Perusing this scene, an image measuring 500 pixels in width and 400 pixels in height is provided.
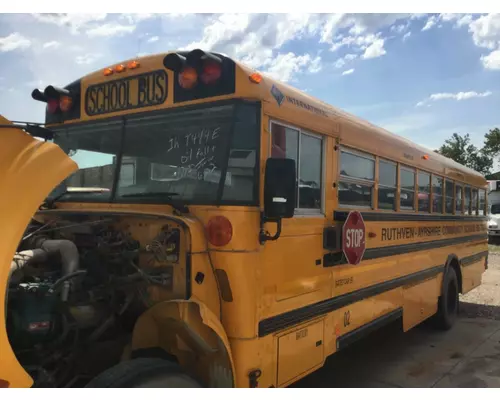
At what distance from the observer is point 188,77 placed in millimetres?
2904

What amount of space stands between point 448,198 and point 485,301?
320 centimetres

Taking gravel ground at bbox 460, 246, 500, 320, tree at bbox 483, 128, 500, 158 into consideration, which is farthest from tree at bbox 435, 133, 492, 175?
gravel ground at bbox 460, 246, 500, 320

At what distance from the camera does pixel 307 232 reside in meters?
3.35

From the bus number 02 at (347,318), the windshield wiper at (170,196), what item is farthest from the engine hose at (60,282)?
the bus number 02 at (347,318)

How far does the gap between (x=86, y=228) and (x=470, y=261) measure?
663 centimetres

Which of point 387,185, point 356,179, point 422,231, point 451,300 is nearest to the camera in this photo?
point 356,179

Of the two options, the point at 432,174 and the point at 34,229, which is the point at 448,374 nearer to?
the point at 432,174

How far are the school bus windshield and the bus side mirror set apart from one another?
163 mm

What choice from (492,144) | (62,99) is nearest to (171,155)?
(62,99)

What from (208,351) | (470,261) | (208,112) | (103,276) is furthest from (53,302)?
(470,261)

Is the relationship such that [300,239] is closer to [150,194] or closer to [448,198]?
[150,194]

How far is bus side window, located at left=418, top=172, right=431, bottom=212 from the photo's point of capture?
556cm

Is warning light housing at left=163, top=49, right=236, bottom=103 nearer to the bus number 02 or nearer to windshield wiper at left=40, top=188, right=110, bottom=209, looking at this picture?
windshield wiper at left=40, top=188, right=110, bottom=209

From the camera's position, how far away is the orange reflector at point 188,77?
2895 mm
